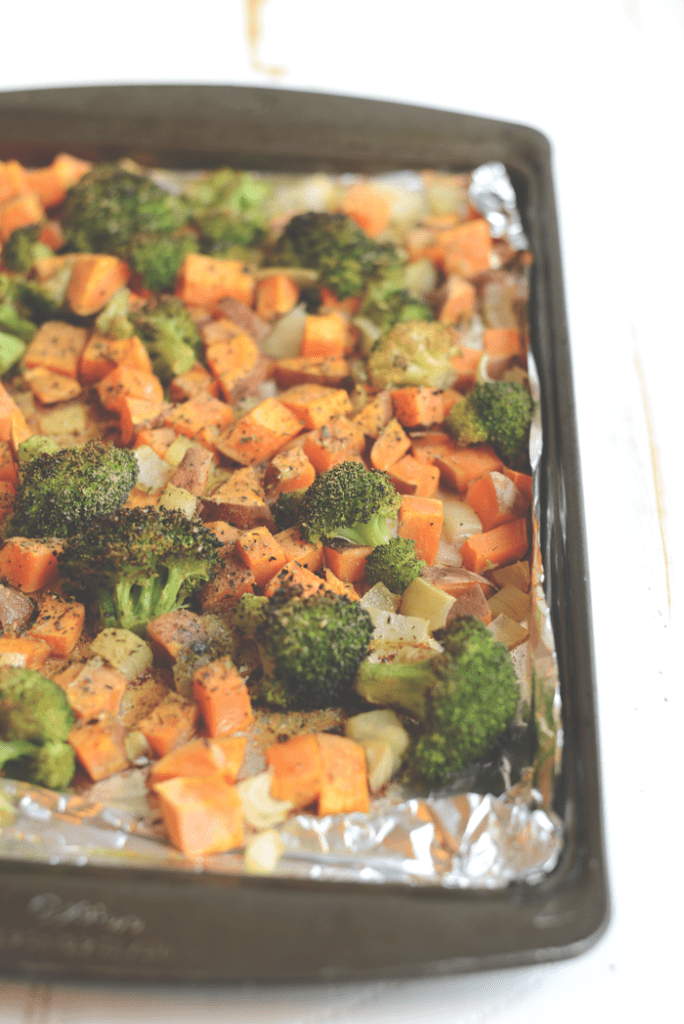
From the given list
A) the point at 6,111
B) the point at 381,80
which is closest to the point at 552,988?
the point at 6,111

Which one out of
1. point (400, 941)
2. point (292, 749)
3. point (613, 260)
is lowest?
point (400, 941)

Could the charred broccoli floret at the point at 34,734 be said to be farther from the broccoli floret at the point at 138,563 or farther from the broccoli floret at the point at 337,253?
the broccoli floret at the point at 337,253

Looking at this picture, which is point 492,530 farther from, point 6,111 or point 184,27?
point 184,27

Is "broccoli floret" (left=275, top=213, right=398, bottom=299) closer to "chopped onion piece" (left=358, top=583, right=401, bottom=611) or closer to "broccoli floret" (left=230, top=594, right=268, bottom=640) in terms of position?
"chopped onion piece" (left=358, top=583, right=401, bottom=611)

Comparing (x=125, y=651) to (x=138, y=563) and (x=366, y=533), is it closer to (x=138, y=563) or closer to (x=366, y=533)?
(x=138, y=563)

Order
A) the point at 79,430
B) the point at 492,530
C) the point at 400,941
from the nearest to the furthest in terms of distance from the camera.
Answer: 1. the point at 400,941
2. the point at 492,530
3. the point at 79,430

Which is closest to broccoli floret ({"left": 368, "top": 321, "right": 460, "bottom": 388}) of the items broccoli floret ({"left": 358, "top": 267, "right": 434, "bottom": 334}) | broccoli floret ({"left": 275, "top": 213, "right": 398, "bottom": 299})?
broccoli floret ({"left": 358, "top": 267, "right": 434, "bottom": 334})

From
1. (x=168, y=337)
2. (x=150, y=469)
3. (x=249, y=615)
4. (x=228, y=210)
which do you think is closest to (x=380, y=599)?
(x=249, y=615)
